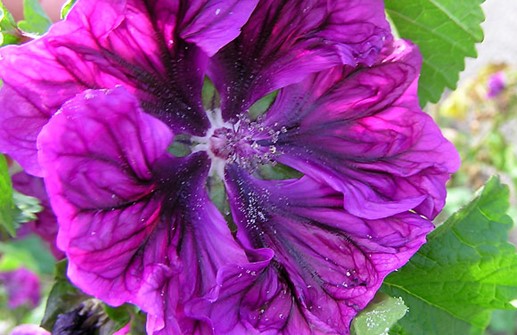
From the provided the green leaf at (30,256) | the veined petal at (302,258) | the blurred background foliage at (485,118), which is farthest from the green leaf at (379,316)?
the blurred background foliage at (485,118)

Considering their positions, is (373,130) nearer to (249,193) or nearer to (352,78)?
(352,78)

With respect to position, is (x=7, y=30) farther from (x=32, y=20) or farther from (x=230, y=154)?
(x=230, y=154)

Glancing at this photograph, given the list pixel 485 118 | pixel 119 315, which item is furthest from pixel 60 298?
pixel 485 118

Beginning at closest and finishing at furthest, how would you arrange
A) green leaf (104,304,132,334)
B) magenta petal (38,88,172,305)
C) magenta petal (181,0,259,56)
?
magenta petal (38,88,172,305) < magenta petal (181,0,259,56) < green leaf (104,304,132,334)

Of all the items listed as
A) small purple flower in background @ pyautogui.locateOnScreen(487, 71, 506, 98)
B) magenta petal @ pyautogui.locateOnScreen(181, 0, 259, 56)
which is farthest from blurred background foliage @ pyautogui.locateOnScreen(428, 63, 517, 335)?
magenta petal @ pyautogui.locateOnScreen(181, 0, 259, 56)

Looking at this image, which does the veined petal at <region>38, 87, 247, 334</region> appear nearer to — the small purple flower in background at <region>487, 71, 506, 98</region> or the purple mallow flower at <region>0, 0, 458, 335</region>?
the purple mallow flower at <region>0, 0, 458, 335</region>

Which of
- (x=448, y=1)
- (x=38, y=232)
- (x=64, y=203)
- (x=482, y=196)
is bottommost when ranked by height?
(x=482, y=196)

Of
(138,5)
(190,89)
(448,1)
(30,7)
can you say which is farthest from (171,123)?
(448,1)
